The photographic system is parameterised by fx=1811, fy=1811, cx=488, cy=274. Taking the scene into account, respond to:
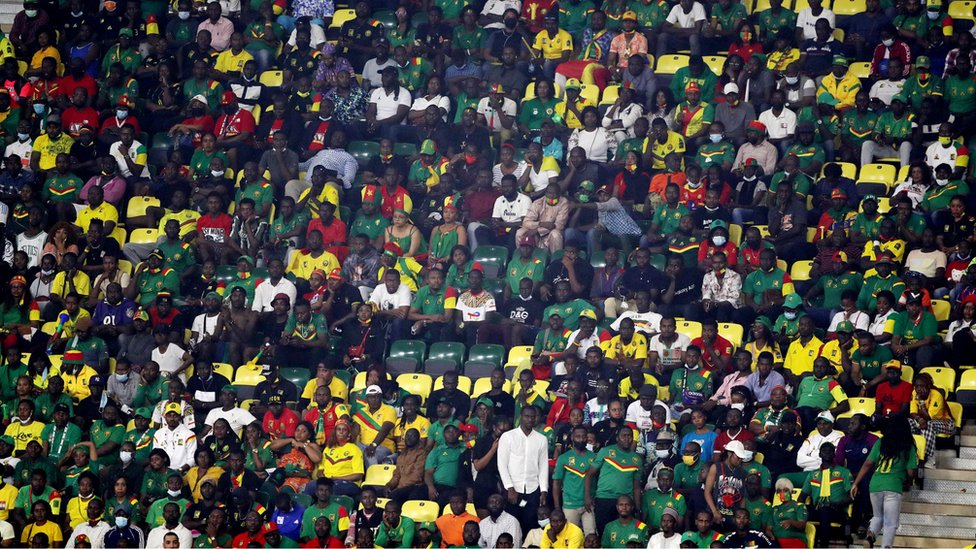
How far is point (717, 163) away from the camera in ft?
71.8

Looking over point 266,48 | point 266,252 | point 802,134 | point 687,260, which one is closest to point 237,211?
point 266,252

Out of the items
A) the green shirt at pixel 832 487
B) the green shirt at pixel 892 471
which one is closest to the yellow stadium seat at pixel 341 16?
the green shirt at pixel 832 487

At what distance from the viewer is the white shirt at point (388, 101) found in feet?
77.3

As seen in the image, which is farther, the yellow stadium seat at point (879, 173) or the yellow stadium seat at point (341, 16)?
the yellow stadium seat at point (341, 16)

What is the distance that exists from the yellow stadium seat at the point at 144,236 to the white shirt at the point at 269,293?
6.28 ft

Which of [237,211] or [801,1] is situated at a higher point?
A: [801,1]

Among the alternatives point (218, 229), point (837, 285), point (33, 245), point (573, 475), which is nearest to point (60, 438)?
point (33, 245)

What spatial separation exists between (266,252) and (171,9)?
5.20 m

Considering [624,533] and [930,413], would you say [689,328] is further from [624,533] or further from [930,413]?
[624,533]

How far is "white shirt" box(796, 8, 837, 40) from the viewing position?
23375 millimetres

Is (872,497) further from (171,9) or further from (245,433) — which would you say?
(171,9)

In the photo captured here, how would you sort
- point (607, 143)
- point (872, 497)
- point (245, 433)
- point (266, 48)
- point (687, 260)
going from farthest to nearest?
point (266, 48), point (607, 143), point (687, 260), point (245, 433), point (872, 497)

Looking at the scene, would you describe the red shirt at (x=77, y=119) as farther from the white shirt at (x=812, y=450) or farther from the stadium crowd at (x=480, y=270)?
the white shirt at (x=812, y=450)

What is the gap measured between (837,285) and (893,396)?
2.10 meters
